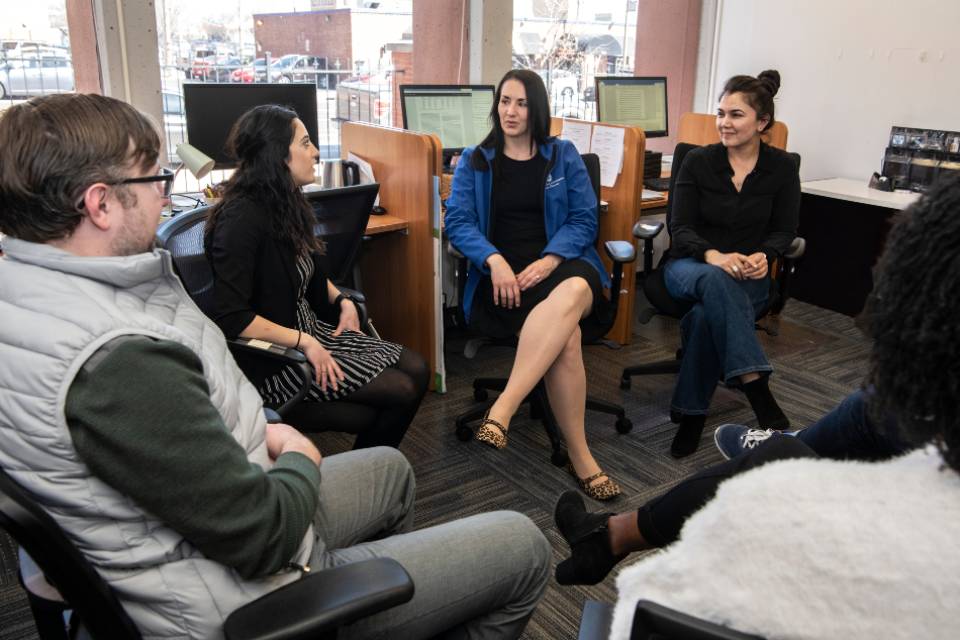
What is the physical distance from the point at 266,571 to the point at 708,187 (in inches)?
92.3

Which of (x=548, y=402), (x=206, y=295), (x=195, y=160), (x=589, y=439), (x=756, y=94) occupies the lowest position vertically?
(x=589, y=439)

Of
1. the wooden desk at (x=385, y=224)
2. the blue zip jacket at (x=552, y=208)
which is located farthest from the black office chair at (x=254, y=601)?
the wooden desk at (x=385, y=224)

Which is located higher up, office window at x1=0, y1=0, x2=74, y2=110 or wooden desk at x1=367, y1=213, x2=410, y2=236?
office window at x1=0, y1=0, x2=74, y2=110

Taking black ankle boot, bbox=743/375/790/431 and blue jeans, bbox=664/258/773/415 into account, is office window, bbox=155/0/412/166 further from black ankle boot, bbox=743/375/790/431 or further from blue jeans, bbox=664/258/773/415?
black ankle boot, bbox=743/375/790/431

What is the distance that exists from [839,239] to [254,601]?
384cm

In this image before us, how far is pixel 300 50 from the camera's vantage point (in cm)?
363

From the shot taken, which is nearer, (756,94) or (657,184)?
(756,94)

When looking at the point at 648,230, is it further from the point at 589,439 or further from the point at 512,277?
the point at 589,439

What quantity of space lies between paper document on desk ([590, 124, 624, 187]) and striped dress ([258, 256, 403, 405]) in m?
1.62

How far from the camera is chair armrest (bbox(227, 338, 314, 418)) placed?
73.4 inches

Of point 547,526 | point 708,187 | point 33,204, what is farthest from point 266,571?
point 708,187

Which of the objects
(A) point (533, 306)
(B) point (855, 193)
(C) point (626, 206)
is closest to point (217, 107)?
(A) point (533, 306)

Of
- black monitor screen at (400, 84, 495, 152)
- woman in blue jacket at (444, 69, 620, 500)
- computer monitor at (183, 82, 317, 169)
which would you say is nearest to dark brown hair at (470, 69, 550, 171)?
A: woman in blue jacket at (444, 69, 620, 500)

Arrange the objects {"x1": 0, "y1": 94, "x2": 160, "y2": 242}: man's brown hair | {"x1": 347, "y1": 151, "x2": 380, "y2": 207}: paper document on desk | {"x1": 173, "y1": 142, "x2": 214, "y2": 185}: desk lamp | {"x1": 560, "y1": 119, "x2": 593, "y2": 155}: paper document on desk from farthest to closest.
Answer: {"x1": 560, "y1": 119, "x2": 593, "y2": 155}: paper document on desk → {"x1": 347, "y1": 151, "x2": 380, "y2": 207}: paper document on desk → {"x1": 173, "y1": 142, "x2": 214, "y2": 185}: desk lamp → {"x1": 0, "y1": 94, "x2": 160, "y2": 242}: man's brown hair
